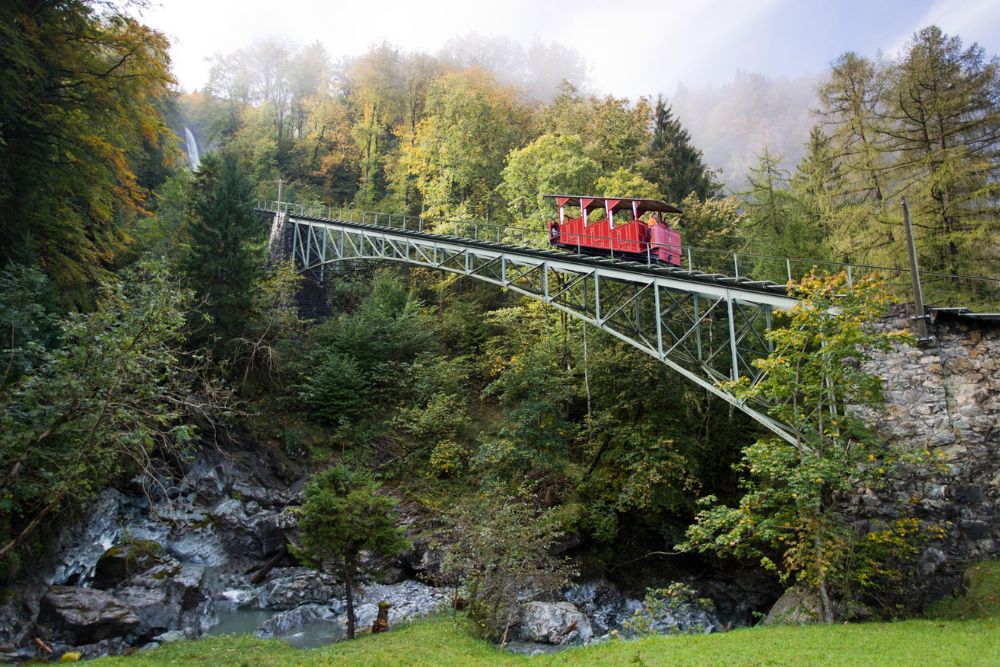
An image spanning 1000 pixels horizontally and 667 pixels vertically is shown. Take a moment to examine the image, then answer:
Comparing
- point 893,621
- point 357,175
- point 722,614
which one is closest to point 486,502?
point 722,614

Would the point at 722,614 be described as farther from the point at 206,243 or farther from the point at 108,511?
the point at 206,243

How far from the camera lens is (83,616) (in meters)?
10.8

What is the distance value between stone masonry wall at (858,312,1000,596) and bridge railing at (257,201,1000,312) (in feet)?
4.83

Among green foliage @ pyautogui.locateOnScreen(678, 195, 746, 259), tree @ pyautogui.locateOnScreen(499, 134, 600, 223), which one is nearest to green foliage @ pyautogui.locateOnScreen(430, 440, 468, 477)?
tree @ pyautogui.locateOnScreen(499, 134, 600, 223)

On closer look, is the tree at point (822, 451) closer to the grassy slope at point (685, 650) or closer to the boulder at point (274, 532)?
the grassy slope at point (685, 650)

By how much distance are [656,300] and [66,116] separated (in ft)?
46.8

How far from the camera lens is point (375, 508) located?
11508 mm

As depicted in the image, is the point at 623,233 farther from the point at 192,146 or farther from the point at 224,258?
the point at 192,146

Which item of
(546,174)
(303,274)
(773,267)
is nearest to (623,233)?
(773,267)

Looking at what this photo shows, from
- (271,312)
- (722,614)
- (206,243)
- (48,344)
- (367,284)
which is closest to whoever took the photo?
(48,344)

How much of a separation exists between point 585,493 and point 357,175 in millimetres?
31220

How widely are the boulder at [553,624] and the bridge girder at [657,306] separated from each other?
5847 millimetres

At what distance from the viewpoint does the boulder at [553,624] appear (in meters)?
12.0

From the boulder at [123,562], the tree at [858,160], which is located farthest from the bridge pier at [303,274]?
the tree at [858,160]
